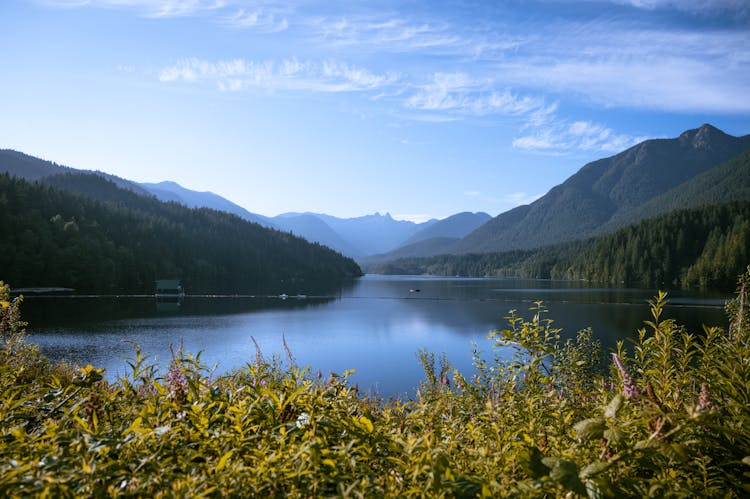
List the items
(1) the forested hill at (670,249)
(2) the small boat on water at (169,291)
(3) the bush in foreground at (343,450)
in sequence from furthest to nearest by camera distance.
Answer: (1) the forested hill at (670,249) < (2) the small boat on water at (169,291) < (3) the bush in foreground at (343,450)

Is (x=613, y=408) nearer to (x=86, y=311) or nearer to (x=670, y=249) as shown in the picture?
(x=86, y=311)

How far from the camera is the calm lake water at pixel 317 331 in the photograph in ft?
92.8

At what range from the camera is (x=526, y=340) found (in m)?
3.88

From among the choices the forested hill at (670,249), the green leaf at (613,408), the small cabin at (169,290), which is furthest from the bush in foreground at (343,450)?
the forested hill at (670,249)

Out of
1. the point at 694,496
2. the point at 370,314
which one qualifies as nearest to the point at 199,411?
the point at 694,496

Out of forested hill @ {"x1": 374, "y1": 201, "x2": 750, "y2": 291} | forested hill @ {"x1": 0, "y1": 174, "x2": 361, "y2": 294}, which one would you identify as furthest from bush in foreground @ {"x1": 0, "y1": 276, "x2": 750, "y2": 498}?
forested hill @ {"x1": 374, "y1": 201, "x2": 750, "y2": 291}

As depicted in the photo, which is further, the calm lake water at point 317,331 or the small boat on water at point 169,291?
the small boat on water at point 169,291

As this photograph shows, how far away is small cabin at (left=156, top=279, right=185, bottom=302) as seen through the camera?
83438mm

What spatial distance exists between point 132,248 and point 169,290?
25.5 m

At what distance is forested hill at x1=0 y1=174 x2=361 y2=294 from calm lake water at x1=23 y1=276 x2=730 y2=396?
25.1m

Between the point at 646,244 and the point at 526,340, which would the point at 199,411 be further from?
the point at 646,244

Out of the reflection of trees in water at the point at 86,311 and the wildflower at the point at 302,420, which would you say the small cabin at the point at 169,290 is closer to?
the reflection of trees in water at the point at 86,311

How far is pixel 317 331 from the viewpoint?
44531 mm

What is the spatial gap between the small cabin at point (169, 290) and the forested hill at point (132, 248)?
13769mm
